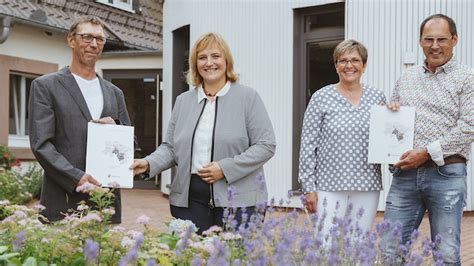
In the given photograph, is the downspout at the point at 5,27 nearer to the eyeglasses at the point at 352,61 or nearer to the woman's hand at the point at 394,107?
the eyeglasses at the point at 352,61

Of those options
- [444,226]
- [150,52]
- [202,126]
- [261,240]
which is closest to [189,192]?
[202,126]

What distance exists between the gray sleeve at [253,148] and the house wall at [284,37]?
5.60 metres

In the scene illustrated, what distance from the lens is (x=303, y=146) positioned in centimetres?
382

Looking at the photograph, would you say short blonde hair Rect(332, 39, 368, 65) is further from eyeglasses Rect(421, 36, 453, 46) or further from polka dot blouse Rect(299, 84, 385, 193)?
eyeglasses Rect(421, 36, 453, 46)

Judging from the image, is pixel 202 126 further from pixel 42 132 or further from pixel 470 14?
pixel 470 14

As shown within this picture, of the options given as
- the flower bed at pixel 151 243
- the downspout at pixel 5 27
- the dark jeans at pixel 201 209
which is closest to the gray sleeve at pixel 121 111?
the dark jeans at pixel 201 209

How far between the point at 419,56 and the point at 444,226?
244 inches

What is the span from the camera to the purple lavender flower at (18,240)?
249cm

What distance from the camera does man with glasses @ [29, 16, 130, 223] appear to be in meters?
3.34

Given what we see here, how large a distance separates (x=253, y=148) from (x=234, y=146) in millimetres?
97

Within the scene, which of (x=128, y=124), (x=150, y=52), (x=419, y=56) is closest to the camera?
(x=128, y=124)

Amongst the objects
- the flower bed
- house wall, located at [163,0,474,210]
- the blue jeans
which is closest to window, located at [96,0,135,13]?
house wall, located at [163,0,474,210]

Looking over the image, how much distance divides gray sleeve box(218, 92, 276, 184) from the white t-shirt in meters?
0.71

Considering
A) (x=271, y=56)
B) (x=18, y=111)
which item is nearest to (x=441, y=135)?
(x=271, y=56)
